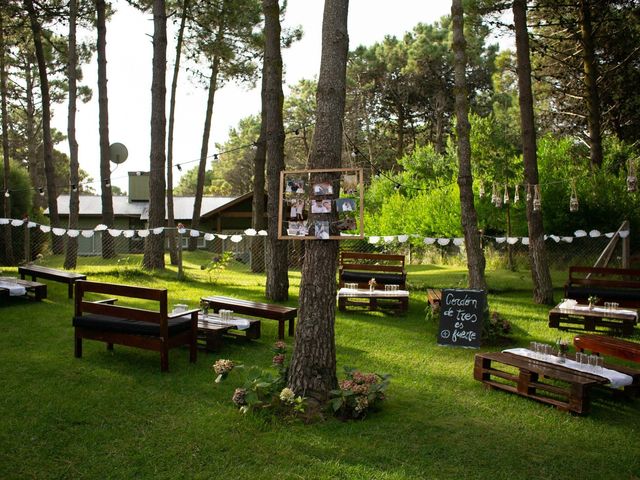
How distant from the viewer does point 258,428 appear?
4957 millimetres

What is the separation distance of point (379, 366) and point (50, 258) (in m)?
17.8

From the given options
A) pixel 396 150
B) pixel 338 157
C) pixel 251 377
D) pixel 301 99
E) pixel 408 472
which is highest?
pixel 301 99

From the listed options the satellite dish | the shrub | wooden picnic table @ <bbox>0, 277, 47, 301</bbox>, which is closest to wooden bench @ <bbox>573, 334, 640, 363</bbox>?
the shrub

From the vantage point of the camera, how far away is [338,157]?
18.1 feet

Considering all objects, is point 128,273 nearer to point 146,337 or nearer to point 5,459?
point 146,337

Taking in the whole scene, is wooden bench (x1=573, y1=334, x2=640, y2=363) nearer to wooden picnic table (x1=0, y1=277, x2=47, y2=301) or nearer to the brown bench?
the brown bench

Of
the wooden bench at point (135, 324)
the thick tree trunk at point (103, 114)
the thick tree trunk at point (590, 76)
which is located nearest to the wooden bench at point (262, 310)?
the wooden bench at point (135, 324)

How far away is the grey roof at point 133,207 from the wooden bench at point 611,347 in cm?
2619

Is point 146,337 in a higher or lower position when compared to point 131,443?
higher

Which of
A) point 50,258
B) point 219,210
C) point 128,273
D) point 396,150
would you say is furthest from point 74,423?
point 396,150

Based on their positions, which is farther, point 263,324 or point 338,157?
point 263,324

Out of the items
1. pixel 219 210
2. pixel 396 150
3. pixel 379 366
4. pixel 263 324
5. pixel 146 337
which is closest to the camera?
pixel 146 337

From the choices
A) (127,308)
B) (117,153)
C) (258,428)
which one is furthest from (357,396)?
(117,153)

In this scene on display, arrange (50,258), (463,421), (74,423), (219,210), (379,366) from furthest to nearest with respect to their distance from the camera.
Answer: (219,210), (50,258), (379,366), (463,421), (74,423)
